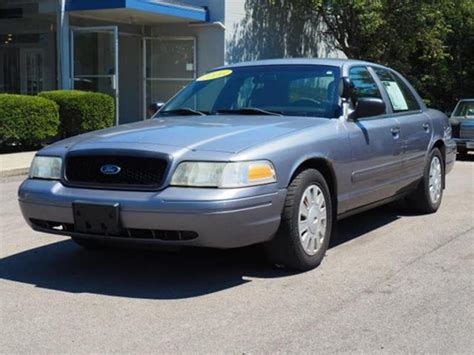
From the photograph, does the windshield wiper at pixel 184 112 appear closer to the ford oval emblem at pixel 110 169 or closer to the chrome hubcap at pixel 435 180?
the ford oval emblem at pixel 110 169

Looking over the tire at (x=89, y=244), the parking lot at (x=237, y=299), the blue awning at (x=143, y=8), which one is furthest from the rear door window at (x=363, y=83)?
the blue awning at (x=143, y=8)

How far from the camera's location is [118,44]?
19.4 m

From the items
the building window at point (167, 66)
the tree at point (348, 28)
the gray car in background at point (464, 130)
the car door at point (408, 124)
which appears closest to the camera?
the car door at point (408, 124)

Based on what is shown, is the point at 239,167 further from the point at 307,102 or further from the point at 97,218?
the point at 307,102

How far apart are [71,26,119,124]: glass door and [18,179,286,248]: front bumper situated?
12448 mm

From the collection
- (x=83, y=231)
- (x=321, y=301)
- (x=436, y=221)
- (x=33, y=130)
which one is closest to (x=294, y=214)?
(x=321, y=301)

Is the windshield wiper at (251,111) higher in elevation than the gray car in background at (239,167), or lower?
higher

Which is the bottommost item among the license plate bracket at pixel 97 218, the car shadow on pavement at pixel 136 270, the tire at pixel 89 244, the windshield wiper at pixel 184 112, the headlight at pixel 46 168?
the car shadow on pavement at pixel 136 270

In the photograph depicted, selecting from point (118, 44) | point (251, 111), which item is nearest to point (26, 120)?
point (118, 44)

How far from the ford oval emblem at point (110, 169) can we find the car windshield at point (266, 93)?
152 centimetres

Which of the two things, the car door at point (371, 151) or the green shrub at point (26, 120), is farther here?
Answer: the green shrub at point (26, 120)

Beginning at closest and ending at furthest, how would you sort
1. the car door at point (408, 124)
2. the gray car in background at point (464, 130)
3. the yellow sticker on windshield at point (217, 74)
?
the yellow sticker on windshield at point (217, 74), the car door at point (408, 124), the gray car in background at point (464, 130)

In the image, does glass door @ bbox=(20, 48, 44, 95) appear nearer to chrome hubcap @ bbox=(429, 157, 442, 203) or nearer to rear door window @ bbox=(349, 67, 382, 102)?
chrome hubcap @ bbox=(429, 157, 442, 203)

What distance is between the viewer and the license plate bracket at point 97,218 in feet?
15.3
